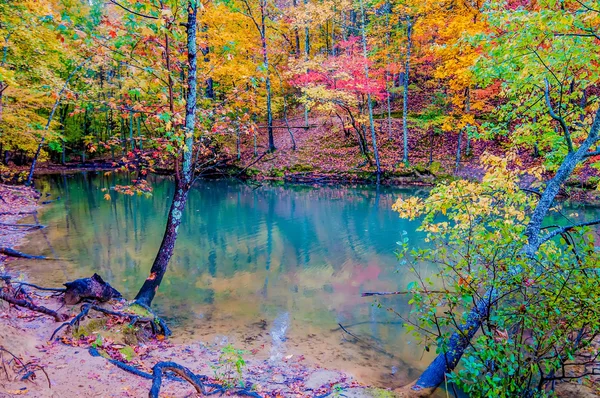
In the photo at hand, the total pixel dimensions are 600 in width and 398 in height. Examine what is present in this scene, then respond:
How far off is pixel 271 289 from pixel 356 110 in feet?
61.3

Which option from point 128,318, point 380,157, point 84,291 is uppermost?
point 380,157

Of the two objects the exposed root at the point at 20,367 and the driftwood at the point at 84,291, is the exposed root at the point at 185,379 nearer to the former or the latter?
the exposed root at the point at 20,367

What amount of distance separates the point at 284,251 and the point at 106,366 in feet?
23.9

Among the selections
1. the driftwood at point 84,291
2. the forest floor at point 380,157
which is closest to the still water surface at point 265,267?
the driftwood at point 84,291

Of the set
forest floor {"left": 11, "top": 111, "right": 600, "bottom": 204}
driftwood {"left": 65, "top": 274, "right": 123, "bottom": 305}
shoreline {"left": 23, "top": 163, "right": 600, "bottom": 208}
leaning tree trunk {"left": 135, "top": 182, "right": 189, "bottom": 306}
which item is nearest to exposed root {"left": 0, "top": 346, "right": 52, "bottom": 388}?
driftwood {"left": 65, "top": 274, "right": 123, "bottom": 305}

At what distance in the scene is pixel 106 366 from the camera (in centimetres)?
374

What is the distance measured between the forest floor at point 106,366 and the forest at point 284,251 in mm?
31

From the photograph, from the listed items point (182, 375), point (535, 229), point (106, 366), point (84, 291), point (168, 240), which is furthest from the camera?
point (168, 240)

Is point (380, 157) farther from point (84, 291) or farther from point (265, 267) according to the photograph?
point (84, 291)

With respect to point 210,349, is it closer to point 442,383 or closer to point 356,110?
point 442,383

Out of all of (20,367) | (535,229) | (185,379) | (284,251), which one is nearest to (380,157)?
(284,251)

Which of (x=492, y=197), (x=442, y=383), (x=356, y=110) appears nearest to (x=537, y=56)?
(x=492, y=197)

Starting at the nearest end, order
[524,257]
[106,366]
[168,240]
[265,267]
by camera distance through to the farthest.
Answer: [524,257] → [106,366] → [168,240] → [265,267]

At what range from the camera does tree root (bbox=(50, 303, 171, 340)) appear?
4.68 meters
